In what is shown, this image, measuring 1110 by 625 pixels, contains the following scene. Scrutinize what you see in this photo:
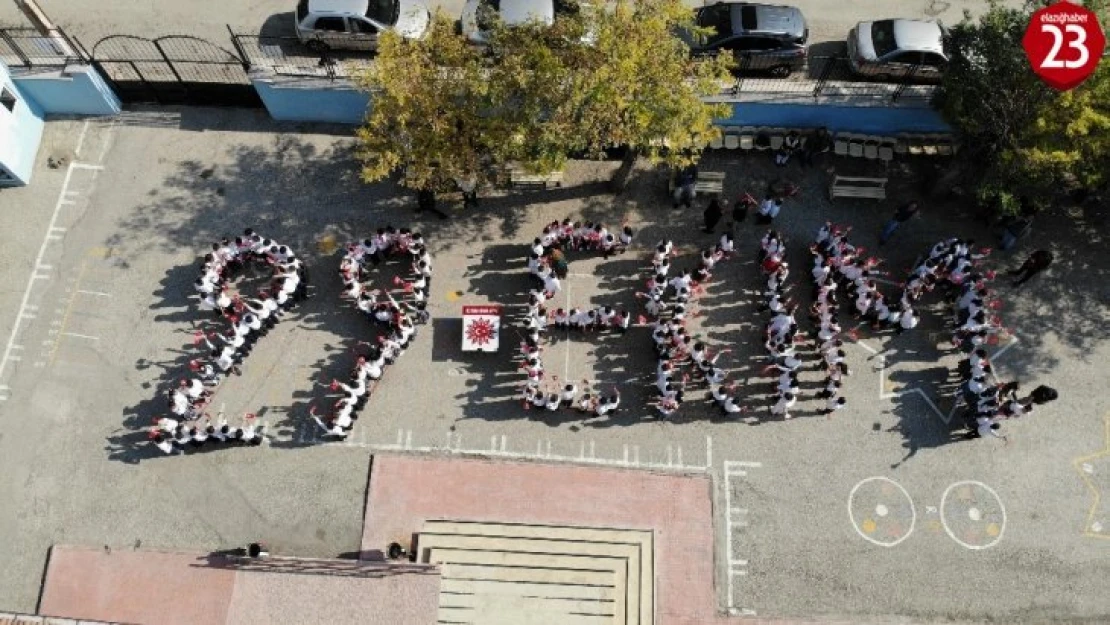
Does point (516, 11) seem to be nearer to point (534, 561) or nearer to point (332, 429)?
point (332, 429)

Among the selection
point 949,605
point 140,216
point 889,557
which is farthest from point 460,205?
point 949,605

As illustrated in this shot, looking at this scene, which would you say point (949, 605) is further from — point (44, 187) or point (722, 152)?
point (44, 187)

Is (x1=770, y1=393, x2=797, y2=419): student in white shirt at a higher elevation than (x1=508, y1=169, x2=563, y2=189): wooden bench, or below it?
below

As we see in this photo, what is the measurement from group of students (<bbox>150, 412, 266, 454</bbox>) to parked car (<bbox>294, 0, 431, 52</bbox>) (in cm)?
1320

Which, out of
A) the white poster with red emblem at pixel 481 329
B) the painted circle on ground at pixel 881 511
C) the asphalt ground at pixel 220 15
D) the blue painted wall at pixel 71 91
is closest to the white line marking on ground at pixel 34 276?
the blue painted wall at pixel 71 91

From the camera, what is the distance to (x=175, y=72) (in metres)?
26.1

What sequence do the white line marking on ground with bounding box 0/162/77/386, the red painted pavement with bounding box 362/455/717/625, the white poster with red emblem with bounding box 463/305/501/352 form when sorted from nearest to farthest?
1. the red painted pavement with bounding box 362/455/717/625
2. the white poster with red emblem with bounding box 463/305/501/352
3. the white line marking on ground with bounding box 0/162/77/386

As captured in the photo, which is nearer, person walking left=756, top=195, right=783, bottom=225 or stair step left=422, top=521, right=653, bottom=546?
stair step left=422, top=521, right=653, bottom=546

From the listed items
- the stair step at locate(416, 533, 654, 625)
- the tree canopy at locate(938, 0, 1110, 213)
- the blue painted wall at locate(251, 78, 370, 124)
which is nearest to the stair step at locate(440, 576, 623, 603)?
the stair step at locate(416, 533, 654, 625)

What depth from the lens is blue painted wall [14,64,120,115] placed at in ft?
82.6

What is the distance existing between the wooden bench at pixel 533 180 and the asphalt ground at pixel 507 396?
29.4 inches

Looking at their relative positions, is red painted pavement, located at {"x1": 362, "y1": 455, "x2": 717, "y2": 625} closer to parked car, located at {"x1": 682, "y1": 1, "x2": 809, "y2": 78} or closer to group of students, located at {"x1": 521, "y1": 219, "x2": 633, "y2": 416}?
group of students, located at {"x1": 521, "y1": 219, "x2": 633, "y2": 416}

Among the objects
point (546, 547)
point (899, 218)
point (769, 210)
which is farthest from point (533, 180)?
point (546, 547)

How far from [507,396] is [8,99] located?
19.3m
